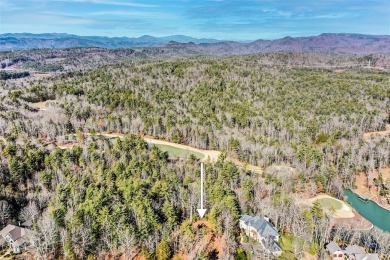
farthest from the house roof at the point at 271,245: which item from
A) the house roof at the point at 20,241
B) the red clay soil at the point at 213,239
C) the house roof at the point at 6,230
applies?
the house roof at the point at 6,230

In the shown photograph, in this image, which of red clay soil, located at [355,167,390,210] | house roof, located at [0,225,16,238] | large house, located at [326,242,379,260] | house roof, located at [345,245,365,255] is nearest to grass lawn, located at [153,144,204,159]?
→ red clay soil, located at [355,167,390,210]

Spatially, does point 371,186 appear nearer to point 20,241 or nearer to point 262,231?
point 262,231

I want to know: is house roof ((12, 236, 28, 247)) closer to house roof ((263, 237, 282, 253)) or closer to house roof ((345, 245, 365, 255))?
house roof ((263, 237, 282, 253))

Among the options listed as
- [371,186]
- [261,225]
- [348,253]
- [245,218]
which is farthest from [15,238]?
[371,186]

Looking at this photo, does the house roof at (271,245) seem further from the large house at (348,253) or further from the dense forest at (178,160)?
the large house at (348,253)

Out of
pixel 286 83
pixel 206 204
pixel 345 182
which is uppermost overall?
pixel 286 83

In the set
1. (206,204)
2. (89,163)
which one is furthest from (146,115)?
(206,204)

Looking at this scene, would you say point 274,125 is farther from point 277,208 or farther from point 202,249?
point 202,249
